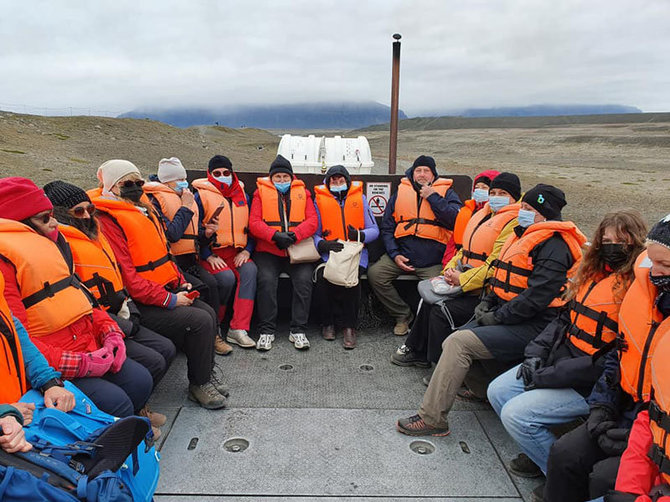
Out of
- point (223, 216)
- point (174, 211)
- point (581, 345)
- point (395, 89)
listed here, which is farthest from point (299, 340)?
point (395, 89)

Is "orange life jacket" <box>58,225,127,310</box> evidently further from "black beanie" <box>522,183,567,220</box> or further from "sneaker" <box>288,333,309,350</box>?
"black beanie" <box>522,183,567,220</box>

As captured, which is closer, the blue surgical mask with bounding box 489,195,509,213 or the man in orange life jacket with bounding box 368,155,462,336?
the blue surgical mask with bounding box 489,195,509,213

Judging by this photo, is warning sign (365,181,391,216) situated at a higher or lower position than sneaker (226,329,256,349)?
higher

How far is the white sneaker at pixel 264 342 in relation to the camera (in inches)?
164

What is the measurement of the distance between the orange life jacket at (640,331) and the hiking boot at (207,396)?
2392mm

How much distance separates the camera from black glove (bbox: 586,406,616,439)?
6.91ft

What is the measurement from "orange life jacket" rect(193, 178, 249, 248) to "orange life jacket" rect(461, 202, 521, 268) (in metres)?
1.96

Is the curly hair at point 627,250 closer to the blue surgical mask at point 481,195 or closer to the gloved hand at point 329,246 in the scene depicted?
the blue surgical mask at point 481,195

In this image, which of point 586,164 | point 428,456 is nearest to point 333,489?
point 428,456

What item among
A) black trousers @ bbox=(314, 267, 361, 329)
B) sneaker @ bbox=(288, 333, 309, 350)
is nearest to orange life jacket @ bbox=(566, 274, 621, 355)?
black trousers @ bbox=(314, 267, 361, 329)

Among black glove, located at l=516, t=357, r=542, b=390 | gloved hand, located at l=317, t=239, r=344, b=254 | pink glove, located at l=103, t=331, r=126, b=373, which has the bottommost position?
black glove, located at l=516, t=357, r=542, b=390

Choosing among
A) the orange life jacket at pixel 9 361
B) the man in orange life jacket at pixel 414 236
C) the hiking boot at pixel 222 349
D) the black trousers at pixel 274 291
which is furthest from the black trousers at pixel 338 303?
the orange life jacket at pixel 9 361

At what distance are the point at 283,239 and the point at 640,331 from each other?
2836 mm

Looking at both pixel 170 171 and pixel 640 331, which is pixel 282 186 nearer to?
pixel 170 171
